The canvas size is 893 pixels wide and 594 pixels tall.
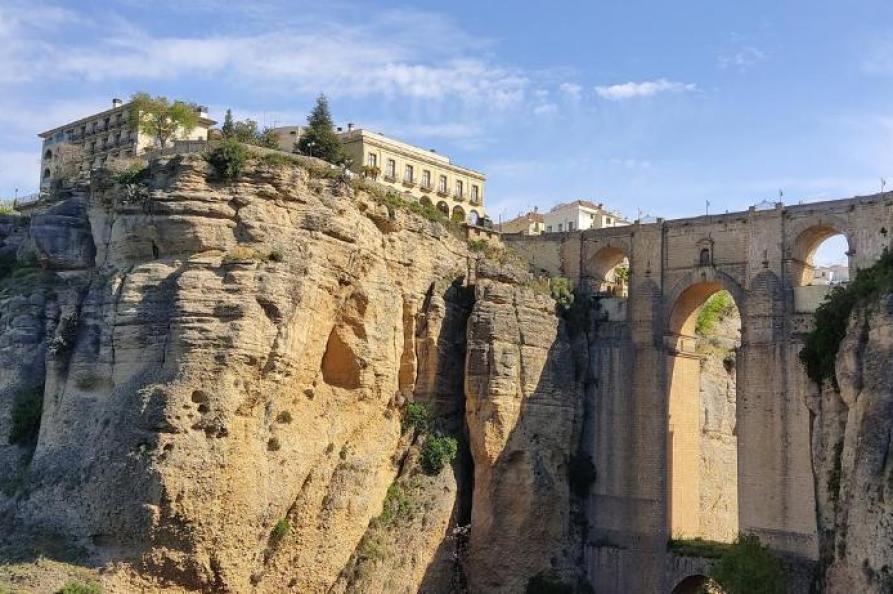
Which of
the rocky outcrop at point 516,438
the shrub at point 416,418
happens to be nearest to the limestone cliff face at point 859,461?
the rocky outcrop at point 516,438

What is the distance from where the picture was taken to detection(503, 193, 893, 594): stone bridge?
3222 centimetres

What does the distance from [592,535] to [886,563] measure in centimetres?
1368

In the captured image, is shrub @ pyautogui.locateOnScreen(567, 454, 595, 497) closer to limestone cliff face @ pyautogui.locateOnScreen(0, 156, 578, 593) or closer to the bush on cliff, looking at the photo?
A: limestone cliff face @ pyautogui.locateOnScreen(0, 156, 578, 593)

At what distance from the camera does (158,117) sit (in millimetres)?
42531

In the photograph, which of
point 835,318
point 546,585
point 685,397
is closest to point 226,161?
point 546,585

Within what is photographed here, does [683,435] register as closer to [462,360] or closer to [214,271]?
[462,360]

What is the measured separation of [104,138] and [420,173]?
1313 cm

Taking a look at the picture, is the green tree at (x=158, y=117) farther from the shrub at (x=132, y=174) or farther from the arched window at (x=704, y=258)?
the arched window at (x=704, y=258)

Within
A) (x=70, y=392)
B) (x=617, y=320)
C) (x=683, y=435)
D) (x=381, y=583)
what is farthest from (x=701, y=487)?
(x=70, y=392)

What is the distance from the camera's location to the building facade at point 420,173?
145ft

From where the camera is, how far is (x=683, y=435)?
36.4m

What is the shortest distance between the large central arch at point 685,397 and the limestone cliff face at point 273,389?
3374 millimetres

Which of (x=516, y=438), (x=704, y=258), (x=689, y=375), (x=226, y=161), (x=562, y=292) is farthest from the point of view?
(x=562, y=292)

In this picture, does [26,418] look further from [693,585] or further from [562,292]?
[693,585]
